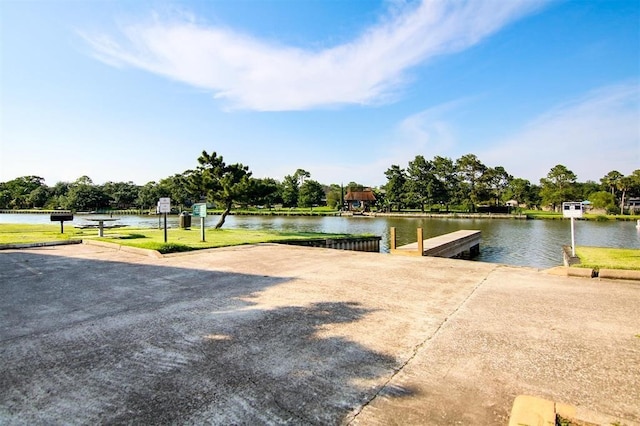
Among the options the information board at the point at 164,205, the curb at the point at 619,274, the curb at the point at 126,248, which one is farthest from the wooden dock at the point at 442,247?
the information board at the point at 164,205

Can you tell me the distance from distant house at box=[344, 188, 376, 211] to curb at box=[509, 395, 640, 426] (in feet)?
249

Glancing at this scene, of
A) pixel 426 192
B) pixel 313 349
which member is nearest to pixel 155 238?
pixel 313 349

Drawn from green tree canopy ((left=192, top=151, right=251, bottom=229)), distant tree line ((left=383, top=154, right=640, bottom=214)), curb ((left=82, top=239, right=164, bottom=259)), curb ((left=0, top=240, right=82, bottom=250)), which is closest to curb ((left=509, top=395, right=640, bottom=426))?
curb ((left=82, top=239, right=164, bottom=259))

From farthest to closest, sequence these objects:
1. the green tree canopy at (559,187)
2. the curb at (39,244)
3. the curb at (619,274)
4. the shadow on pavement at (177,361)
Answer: the green tree canopy at (559,187) → the curb at (39,244) → the curb at (619,274) → the shadow on pavement at (177,361)

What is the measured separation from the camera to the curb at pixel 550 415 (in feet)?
6.82

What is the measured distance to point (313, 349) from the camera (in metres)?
3.23

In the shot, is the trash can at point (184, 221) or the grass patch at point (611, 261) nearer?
the grass patch at point (611, 261)

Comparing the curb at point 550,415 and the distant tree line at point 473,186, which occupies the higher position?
the distant tree line at point 473,186

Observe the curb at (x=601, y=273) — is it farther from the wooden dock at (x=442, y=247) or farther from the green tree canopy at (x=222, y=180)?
the green tree canopy at (x=222, y=180)

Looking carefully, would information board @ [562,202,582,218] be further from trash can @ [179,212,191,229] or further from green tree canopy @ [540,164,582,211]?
green tree canopy @ [540,164,582,211]

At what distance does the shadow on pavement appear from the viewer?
2.29m

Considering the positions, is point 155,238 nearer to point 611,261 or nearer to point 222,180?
point 222,180

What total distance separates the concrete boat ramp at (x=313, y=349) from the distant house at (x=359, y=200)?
Result: 73.0 m

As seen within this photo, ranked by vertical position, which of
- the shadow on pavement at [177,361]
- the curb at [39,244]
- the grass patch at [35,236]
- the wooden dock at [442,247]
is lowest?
the wooden dock at [442,247]
